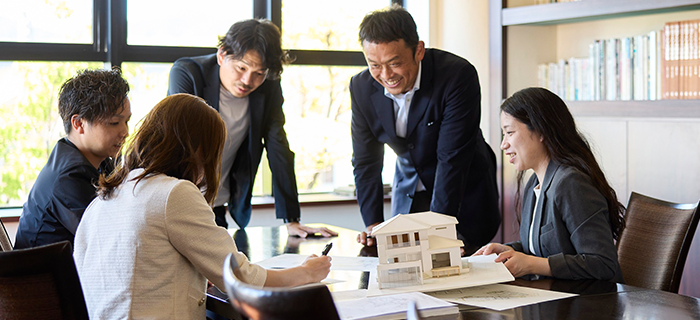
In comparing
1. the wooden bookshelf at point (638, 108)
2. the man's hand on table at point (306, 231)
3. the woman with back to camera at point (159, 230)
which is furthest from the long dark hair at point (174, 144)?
the wooden bookshelf at point (638, 108)

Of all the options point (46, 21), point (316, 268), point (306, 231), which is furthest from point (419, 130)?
point (46, 21)

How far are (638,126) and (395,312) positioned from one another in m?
2.45

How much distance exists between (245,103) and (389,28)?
757 mm

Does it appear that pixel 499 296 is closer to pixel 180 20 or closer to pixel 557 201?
pixel 557 201

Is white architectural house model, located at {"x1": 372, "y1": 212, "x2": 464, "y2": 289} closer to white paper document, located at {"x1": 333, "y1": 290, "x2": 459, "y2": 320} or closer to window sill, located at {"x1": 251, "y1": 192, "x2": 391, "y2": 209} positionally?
white paper document, located at {"x1": 333, "y1": 290, "x2": 459, "y2": 320}

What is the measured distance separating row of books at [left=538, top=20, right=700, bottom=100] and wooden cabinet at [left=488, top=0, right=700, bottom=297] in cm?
10

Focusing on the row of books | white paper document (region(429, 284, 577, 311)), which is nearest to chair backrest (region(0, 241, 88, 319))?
white paper document (region(429, 284, 577, 311))

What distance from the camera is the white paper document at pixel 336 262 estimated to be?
2.01 metres

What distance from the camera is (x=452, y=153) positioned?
2701 millimetres

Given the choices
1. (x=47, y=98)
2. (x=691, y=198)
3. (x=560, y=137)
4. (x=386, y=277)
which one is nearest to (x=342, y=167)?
(x=47, y=98)

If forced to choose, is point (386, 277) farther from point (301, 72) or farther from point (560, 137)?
point (301, 72)

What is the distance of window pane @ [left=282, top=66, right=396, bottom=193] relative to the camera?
4531 mm

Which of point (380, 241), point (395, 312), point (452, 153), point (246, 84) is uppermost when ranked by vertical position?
point (246, 84)

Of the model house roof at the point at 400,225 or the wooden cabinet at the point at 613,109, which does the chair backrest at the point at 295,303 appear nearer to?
the model house roof at the point at 400,225
